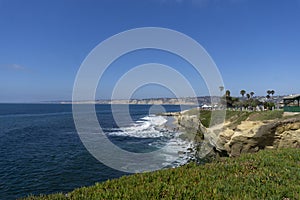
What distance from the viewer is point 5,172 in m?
19.3

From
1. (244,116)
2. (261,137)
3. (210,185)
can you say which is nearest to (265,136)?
(261,137)

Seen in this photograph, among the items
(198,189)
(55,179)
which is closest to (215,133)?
(55,179)

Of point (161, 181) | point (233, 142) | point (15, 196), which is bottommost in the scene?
point (15, 196)

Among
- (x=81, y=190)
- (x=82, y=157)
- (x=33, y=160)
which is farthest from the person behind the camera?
(x=82, y=157)

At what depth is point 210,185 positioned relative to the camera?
6.03 metres

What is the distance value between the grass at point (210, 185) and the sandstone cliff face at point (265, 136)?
1263 cm

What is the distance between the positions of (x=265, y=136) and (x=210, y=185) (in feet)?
53.5

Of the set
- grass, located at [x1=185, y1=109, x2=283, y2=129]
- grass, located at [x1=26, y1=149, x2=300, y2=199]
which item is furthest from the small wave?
grass, located at [x1=26, y1=149, x2=300, y2=199]

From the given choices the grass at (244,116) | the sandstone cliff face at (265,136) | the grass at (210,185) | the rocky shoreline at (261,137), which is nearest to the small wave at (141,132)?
the grass at (244,116)

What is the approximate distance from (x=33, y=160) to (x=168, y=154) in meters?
15.4

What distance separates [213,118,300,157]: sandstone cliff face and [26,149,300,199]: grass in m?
12.6

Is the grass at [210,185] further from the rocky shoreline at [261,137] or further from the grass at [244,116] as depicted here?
the grass at [244,116]

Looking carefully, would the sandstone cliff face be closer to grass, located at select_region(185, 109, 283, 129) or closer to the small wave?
grass, located at select_region(185, 109, 283, 129)

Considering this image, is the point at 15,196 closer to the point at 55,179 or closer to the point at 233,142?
the point at 55,179
